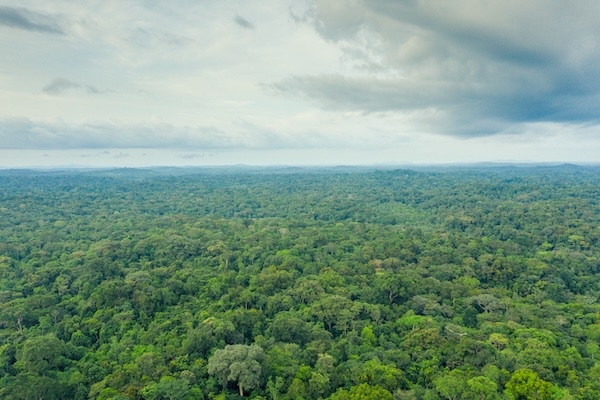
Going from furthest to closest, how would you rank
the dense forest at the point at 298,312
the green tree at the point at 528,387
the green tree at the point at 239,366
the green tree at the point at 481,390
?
the dense forest at the point at 298,312
the green tree at the point at 239,366
the green tree at the point at 528,387
the green tree at the point at 481,390

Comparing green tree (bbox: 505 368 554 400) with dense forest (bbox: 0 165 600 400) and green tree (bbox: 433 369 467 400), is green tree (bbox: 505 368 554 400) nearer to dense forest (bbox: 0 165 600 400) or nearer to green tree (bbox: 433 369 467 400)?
dense forest (bbox: 0 165 600 400)

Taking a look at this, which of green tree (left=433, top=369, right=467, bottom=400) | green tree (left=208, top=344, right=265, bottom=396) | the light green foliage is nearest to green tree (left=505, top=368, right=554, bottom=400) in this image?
green tree (left=433, top=369, right=467, bottom=400)

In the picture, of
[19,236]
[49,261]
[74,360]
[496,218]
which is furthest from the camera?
[496,218]

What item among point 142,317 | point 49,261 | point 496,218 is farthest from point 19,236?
point 496,218

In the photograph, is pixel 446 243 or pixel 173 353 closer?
pixel 173 353

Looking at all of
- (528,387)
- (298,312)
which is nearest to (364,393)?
(528,387)

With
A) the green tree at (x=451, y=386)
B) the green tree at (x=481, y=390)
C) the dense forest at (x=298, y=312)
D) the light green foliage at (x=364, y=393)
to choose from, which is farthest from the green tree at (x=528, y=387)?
the light green foliage at (x=364, y=393)

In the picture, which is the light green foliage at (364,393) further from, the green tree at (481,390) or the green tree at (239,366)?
the green tree at (239,366)

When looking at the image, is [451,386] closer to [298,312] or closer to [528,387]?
[528,387]

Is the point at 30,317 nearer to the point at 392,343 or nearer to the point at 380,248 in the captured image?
the point at 392,343
